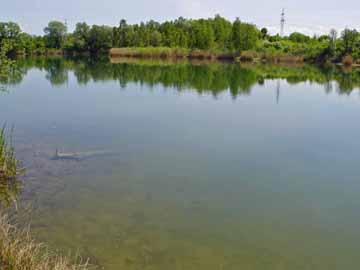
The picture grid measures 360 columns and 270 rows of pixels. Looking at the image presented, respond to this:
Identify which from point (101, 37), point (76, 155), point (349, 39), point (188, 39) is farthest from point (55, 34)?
point (76, 155)

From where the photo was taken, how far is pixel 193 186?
6633 mm

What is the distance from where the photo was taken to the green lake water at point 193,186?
181 inches

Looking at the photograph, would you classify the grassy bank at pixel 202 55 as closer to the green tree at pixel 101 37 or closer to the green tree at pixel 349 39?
the green tree at pixel 101 37

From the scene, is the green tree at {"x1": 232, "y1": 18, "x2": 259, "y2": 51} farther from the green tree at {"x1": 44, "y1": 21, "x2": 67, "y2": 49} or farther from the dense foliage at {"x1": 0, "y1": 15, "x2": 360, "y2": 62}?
the green tree at {"x1": 44, "y1": 21, "x2": 67, "y2": 49}

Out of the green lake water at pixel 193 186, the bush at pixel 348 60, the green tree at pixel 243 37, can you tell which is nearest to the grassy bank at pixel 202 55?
the green tree at pixel 243 37

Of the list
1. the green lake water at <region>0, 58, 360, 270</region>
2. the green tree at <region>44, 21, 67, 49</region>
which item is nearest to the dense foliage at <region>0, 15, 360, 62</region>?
the green tree at <region>44, 21, 67, 49</region>

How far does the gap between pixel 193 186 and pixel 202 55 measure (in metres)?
58.1

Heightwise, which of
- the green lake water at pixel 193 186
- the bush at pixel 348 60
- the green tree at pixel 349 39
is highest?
the green tree at pixel 349 39

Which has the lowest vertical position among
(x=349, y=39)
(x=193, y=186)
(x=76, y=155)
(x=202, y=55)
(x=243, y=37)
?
(x=193, y=186)

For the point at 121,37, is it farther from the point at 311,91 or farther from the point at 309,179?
the point at 309,179

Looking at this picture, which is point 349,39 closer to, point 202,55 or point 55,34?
point 202,55

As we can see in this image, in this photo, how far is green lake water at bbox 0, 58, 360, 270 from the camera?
4.60m

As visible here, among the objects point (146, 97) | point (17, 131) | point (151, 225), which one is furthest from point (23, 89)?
point (151, 225)

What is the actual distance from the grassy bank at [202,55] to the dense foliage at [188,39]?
0.74ft
